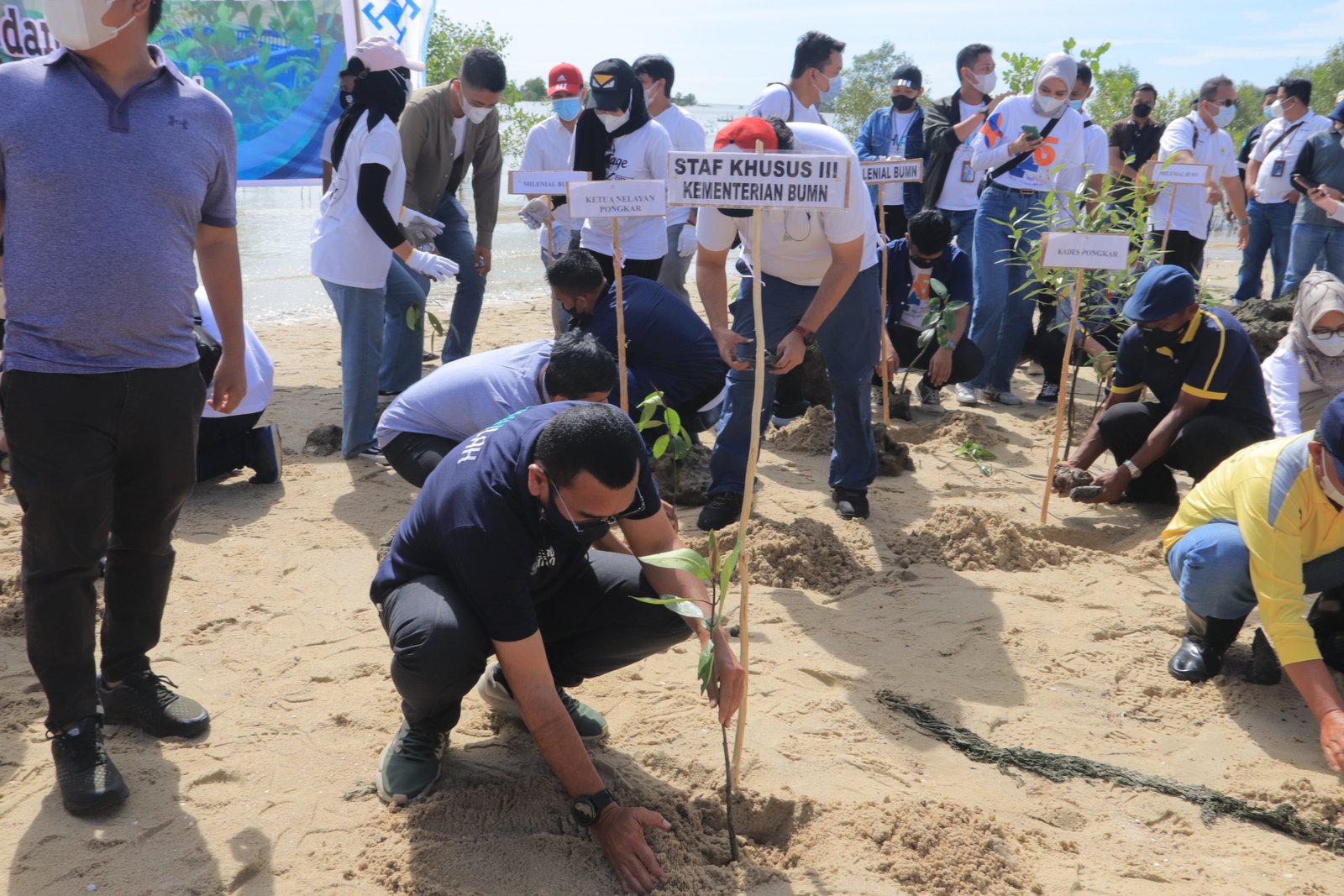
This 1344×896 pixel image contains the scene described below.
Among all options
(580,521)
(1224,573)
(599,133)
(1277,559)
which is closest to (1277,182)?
(599,133)

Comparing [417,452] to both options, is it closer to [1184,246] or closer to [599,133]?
[599,133]

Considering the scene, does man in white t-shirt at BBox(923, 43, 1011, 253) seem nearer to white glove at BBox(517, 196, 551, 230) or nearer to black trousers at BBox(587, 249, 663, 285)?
black trousers at BBox(587, 249, 663, 285)

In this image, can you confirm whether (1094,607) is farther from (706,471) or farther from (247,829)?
(247,829)

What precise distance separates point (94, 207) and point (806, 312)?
98.1 inches

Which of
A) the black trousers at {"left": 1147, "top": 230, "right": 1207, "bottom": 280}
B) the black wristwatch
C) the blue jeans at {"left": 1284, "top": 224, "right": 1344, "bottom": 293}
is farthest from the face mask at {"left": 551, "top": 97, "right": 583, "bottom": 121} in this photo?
the blue jeans at {"left": 1284, "top": 224, "right": 1344, "bottom": 293}

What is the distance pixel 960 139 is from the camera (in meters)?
7.00

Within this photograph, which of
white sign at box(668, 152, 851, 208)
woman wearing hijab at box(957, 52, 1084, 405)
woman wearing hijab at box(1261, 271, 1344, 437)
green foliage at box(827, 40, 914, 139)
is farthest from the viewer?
green foliage at box(827, 40, 914, 139)

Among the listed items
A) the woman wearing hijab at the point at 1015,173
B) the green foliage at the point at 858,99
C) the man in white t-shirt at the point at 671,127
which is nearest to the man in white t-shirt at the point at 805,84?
the man in white t-shirt at the point at 671,127

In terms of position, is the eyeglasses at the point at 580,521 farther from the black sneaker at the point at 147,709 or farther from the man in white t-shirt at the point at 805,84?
the man in white t-shirt at the point at 805,84

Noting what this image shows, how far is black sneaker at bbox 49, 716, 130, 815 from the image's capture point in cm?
257

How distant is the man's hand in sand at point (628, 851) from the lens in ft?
7.81

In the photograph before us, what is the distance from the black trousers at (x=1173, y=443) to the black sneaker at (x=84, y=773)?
4.02 meters

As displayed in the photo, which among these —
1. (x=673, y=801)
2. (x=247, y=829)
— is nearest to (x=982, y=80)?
(x=673, y=801)

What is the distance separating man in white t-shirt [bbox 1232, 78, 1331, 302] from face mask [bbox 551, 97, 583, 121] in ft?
17.8
